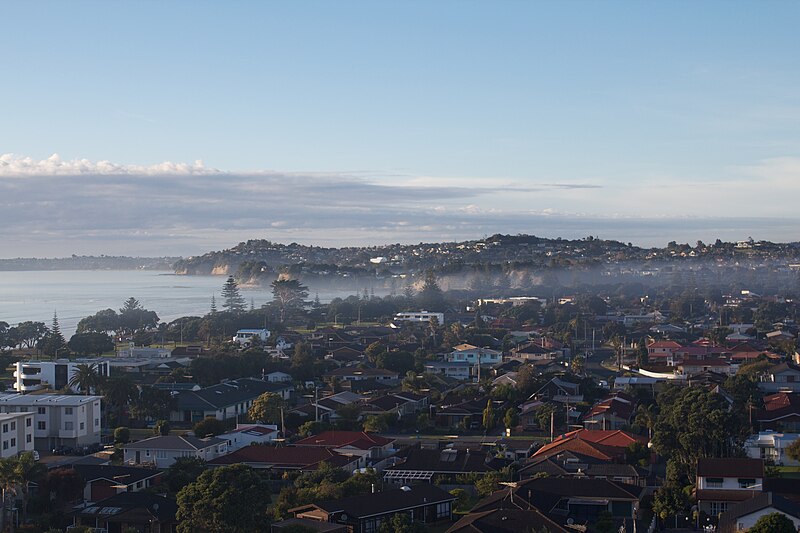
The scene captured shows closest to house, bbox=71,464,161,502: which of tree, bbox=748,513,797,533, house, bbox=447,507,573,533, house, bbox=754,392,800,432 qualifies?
house, bbox=447,507,573,533

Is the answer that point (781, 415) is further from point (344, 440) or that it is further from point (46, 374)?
point (46, 374)

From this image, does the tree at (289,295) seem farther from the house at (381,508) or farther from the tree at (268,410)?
the house at (381,508)

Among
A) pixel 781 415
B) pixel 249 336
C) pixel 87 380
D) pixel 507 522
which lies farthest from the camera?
pixel 249 336

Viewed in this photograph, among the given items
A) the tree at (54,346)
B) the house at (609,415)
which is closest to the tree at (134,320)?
the tree at (54,346)

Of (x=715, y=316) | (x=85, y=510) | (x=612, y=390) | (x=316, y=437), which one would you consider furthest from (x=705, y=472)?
(x=715, y=316)

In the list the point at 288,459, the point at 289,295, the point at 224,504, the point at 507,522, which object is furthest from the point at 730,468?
the point at 289,295

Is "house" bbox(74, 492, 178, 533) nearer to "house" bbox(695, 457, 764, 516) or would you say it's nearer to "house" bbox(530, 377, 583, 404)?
"house" bbox(695, 457, 764, 516)

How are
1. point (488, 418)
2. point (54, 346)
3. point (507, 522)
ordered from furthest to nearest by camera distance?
1. point (54, 346)
2. point (488, 418)
3. point (507, 522)
